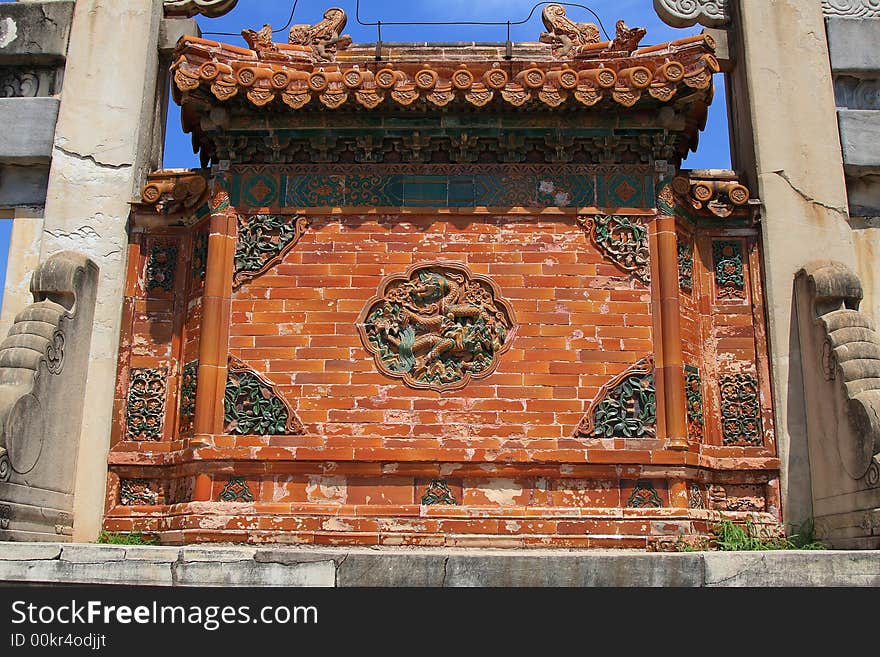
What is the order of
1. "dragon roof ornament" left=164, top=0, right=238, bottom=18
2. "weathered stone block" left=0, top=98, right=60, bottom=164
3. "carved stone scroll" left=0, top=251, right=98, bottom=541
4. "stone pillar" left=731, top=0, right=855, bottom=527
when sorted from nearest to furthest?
"carved stone scroll" left=0, top=251, right=98, bottom=541, "stone pillar" left=731, top=0, right=855, bottom=527, "weathered stone block" left=0, top=98, right=60, bottom=164, "dragon roof ornament" left=164, top=0, right=238, bottom=18

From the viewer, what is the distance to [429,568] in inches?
283

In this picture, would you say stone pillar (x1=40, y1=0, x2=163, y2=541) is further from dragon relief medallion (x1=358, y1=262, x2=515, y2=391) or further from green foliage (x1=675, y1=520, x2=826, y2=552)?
green foliage (x1=675, y1=520, x2=826, y2=552)

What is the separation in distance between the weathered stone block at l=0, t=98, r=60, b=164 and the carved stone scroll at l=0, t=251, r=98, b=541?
1571 millimetres

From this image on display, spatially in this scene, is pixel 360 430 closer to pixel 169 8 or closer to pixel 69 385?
pixel 69 385

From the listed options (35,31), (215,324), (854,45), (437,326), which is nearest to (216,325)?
(215,324)

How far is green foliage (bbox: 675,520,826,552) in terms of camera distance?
9766mm

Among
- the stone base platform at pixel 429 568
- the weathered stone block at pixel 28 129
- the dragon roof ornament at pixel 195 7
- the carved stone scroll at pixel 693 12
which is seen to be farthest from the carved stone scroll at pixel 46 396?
the carved stone scroll at pixel 693 12

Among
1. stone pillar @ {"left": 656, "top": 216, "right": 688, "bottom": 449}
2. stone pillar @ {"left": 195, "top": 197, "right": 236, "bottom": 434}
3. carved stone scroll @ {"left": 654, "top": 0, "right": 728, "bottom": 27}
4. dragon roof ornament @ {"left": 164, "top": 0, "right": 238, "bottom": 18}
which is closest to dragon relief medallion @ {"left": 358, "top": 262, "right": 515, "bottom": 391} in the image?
stone pillar @ {"left": 195, "top": 197, "right": 236, "bottom": 434}

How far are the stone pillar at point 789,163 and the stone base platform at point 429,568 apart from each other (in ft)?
9.06

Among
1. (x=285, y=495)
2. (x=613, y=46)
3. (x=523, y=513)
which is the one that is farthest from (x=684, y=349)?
(x=285, y=495)

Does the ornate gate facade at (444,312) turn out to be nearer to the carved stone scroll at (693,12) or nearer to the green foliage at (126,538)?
the green foliage at (126,538)

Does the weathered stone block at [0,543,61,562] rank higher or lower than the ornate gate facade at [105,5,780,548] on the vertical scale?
lower

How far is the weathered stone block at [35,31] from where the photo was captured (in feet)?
38.7

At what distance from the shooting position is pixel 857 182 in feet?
38.0
